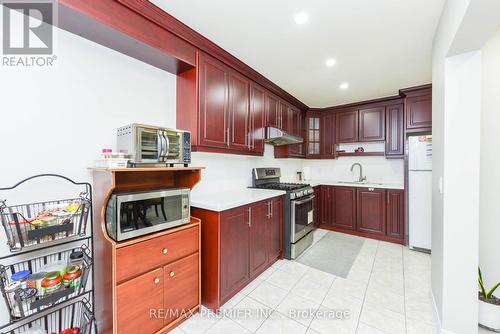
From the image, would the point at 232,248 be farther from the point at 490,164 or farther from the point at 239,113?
the point at 490,164

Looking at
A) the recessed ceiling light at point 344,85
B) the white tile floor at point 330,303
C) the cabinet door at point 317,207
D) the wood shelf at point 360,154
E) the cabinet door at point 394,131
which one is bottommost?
the white tile floor at point 330,303

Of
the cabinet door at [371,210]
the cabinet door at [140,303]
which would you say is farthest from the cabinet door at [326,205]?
the cabinet door at [140,303]

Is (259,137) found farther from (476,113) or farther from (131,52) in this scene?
(476,113)

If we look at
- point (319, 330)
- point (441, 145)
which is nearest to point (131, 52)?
point (441, 145)

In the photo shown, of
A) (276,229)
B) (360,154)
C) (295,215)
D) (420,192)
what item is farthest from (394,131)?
(276,229)

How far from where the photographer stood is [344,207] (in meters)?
3.98

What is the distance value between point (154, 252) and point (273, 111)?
2559 millimetres

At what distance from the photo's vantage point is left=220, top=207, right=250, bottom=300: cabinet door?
194 cm

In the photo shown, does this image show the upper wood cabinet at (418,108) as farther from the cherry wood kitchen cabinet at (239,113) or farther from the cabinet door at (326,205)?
the cherry wood kitchen cabinet at (239,113)

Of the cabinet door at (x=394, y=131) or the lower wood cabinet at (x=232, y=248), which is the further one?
the cabinet door at (x=394, y=131)

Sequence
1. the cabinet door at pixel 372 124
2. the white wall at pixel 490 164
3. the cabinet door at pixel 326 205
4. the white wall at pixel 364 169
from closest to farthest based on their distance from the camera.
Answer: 1. the white wall at pixel 490 164
2. the cabinet door at pixel 372 124
3. the white wall at pixel 364 169
4. the cabinet door at pixel 326 205

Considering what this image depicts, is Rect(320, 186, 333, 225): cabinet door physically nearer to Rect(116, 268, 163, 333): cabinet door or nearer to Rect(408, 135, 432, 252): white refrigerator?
Rect(408, 135, 432, 252): white refrigerator

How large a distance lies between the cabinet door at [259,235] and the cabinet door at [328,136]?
8.15 ft

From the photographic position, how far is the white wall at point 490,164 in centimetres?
182
